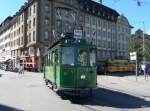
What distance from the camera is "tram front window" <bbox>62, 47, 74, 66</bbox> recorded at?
649 inches

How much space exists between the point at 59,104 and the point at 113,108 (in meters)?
2.62

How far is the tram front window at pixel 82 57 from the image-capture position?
54.6 feet

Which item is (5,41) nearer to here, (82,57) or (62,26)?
(62,26)

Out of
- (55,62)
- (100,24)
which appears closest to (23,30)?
(100,24)

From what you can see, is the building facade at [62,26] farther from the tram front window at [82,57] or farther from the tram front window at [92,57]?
the tram front window at [82,57]

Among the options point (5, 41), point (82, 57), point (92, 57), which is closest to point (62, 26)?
point (5, 41)

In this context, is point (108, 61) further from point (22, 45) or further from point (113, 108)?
point (113, 108)

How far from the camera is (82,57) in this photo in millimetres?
16719

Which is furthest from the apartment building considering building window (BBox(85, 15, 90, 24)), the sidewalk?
the sidewalk

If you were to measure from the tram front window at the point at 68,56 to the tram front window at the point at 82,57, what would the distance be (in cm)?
36

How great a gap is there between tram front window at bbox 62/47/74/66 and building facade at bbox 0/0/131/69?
42.6 meters

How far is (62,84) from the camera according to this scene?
1623 cm

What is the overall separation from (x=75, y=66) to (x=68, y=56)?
0.59 meters

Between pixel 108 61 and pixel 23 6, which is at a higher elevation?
pixel 23 6
